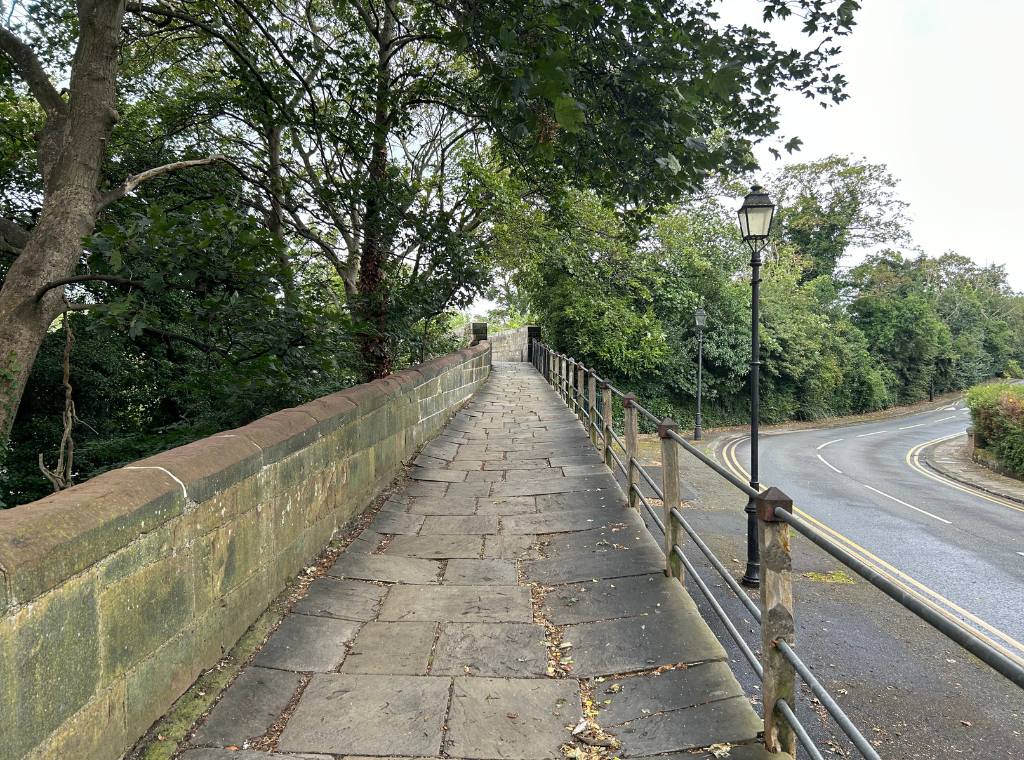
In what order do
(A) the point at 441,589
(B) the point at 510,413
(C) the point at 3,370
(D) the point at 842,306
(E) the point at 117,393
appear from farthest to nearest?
(D) the point at 842,306 < (B) the point at 510,413 < (E) the point at 117,393 < (C) the point at 3,370 < (A) the point at 441,589

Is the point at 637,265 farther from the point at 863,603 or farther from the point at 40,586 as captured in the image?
the point at 40,586

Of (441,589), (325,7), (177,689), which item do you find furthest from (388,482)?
(325,7)

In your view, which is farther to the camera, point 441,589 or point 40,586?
point 441,589

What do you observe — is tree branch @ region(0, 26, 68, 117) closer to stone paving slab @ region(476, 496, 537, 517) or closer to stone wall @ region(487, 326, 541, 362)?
stone paving slab @ region(476, 496, 537, 517)

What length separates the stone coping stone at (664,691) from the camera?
8.46ft

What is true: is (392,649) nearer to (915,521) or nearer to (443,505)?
(443,505)

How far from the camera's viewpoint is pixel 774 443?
2586 cm

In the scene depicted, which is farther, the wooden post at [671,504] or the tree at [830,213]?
the tree at [830,213]

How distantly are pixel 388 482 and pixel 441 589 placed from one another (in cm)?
238

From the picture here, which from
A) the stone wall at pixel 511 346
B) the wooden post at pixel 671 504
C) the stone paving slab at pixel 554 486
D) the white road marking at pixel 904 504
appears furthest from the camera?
the stone wall at pixel 511 346

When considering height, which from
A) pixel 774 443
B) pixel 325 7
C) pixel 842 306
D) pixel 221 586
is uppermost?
pixel 325 7

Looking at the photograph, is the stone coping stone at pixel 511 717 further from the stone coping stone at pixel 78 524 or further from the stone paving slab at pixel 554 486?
the stone paving slab at pixel 554 486

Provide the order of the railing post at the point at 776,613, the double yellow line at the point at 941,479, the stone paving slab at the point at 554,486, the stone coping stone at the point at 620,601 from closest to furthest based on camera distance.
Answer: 1. the railing post at the point at 776,613
2. the stone coping stone at the point at 620,601
3. the stone paving slab at the point at 554,486
4. the double yellow line at the point at 941,479

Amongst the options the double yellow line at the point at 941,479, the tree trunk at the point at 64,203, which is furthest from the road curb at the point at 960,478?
the tree trunk at the point at 64,203
